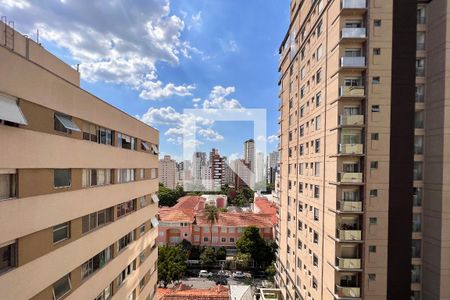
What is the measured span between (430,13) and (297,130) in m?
10.5

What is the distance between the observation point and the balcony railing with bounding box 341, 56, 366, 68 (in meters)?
12.3

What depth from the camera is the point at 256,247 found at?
108ft

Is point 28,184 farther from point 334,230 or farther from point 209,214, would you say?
point 209,214

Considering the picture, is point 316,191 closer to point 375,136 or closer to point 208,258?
point 375,136

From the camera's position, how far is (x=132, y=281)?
37.1 ft

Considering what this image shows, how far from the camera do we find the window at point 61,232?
6.23 m

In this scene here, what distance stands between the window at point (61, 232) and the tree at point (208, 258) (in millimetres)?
30171

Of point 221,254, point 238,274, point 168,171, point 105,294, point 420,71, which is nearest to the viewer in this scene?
point 105,294

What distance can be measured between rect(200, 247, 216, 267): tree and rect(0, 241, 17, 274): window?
104ft

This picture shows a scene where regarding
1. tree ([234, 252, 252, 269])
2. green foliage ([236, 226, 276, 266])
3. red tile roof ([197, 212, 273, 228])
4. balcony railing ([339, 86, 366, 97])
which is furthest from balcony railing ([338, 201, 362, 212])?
red tile roof ([197, 212, 273, 228])

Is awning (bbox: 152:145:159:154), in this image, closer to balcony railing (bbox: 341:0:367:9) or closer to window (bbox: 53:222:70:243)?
window (bbox: 53:222:70:243)

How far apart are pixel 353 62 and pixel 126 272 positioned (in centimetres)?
1533

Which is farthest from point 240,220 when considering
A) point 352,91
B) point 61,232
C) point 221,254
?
point 61,232

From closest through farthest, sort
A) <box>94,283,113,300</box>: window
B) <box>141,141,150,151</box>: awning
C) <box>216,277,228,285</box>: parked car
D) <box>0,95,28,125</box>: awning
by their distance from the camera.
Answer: <box>0,95,28,125</box>: awning → <box>94,283,113,300</box>: window → <box>141,141,150,151</box>: awning → <box>216,277,228,285</box>: parked car
